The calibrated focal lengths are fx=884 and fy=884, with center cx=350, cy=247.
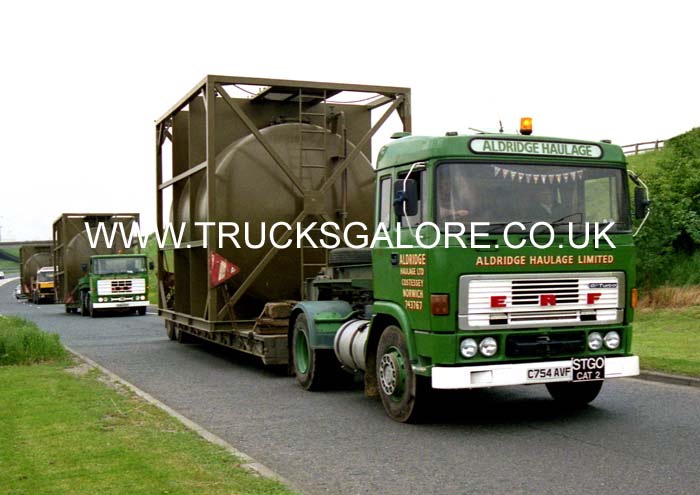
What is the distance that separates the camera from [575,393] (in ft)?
33.9

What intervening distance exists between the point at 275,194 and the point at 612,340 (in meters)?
6.50

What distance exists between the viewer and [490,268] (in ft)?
28.2

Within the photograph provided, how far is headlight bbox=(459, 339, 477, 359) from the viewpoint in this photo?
8578 millimetres

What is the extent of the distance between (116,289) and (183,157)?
1901 centimetres

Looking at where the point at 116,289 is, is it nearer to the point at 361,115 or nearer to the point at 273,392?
the point at 361,115

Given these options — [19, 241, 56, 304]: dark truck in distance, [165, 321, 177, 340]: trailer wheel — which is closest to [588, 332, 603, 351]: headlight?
[165, 321, 177, 340]: trailer wheel

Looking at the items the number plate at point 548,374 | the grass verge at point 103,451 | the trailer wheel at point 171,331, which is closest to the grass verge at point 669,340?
the number plate at point 548,374

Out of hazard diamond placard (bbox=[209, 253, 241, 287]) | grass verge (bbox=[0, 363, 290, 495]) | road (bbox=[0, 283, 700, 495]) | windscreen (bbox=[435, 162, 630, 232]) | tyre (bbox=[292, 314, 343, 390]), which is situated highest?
windscreen (bbox=[435, 162, 630, 232])

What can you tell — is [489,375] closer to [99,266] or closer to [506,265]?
[506,265]

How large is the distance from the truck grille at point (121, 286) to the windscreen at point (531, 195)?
27492 mm

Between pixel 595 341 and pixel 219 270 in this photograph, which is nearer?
pixel 595 341

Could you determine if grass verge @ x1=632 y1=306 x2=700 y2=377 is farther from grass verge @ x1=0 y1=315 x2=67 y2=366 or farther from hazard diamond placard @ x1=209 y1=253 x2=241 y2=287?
grass verge @ x1=0 y1=315 x2=67 y2=366

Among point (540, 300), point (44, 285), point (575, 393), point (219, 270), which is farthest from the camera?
point (44, 285)

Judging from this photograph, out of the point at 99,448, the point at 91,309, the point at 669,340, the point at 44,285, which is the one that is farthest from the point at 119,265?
the point at 99,448
